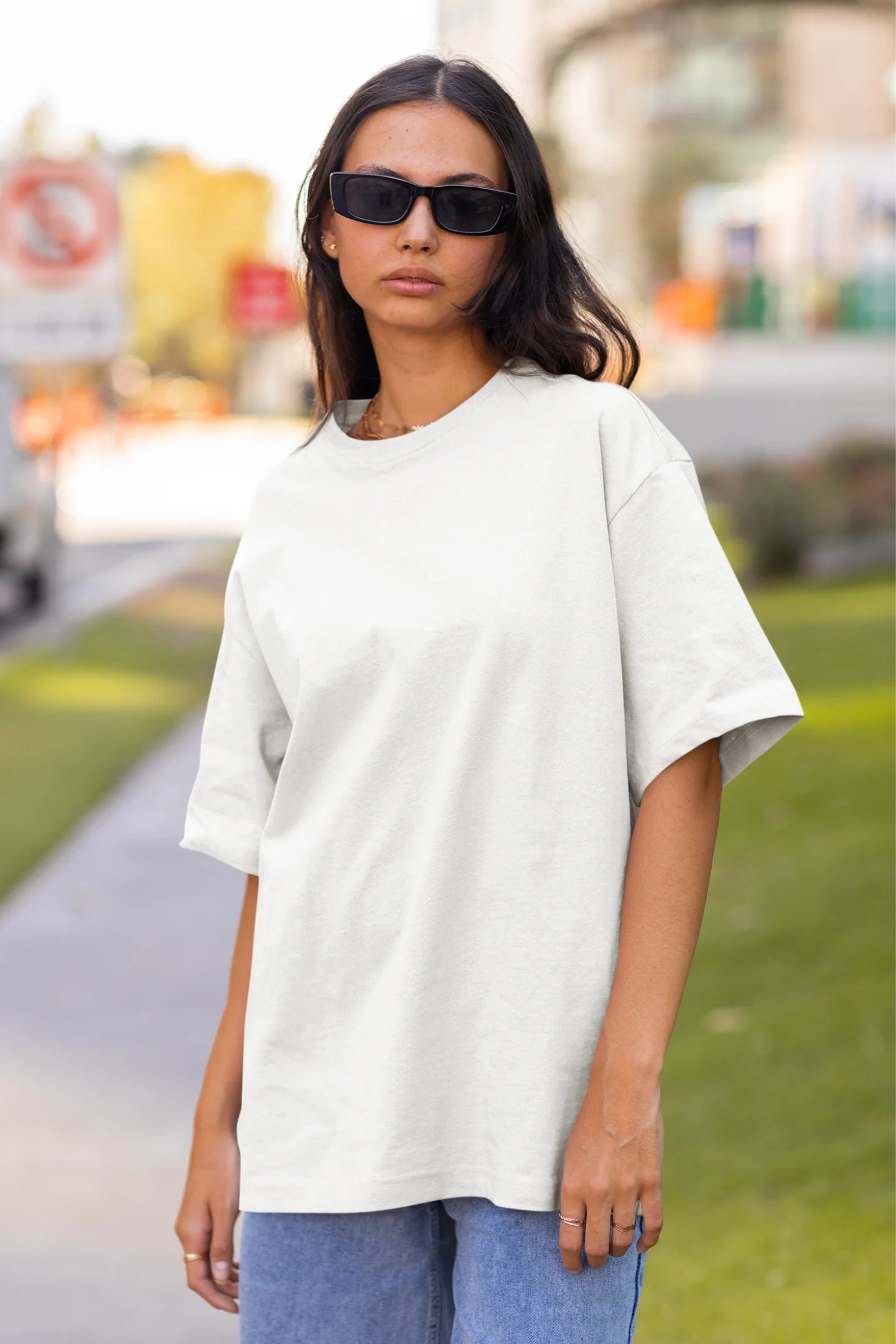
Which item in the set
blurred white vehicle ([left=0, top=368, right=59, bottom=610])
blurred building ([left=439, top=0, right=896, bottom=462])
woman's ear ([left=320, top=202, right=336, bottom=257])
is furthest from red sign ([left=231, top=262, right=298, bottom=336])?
woman's ear ([left=320, top=202, right=336, bottom=257])

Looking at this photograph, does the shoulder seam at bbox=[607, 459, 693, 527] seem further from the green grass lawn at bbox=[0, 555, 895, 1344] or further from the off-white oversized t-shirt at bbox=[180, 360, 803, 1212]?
the green grass lawn at bbox=[0, 555, 895, 1344]

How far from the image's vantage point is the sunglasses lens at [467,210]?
163 cm

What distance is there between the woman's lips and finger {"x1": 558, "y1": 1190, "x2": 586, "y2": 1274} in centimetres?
84

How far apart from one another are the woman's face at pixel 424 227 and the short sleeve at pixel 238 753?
0.33 metres

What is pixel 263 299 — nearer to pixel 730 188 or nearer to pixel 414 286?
pixel 730 188

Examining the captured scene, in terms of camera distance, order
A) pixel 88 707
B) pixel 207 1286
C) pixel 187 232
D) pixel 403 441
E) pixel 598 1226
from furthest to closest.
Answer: pixel 187 232
pixel 88 707
pixel 207 1286
pixel 403 441
pixel 598 1226

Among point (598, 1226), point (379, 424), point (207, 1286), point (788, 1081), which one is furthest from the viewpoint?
point (788, 1081)

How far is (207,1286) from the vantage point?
1.82 m

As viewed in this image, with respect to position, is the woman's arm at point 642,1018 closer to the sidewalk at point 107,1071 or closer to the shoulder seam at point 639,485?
the shoulder seam at point 639,485

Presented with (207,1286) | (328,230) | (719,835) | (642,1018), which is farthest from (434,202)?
(719,835)

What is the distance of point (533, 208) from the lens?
5.49 ft

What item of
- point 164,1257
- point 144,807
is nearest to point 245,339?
point 144,807

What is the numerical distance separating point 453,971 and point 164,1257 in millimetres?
2371

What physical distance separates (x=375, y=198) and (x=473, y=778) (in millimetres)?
566
